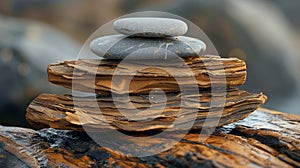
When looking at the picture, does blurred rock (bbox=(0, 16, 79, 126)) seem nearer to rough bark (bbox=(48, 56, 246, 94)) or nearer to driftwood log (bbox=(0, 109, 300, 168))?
driftwood log (bbox=(0, 109, 300, 168))

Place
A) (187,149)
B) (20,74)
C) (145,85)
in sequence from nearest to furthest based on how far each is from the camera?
(187,149) < (145,85) < (20,74)

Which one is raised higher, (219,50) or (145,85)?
(145,85)

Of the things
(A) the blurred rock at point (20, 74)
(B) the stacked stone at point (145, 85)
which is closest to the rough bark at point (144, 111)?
(B) the stacked stone at point (145, 85)

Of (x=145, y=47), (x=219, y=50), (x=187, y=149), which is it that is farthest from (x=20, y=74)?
(x=187, y=149)

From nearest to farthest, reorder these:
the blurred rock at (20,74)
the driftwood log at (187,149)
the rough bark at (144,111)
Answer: the driftwood log at (187,149) → the rough bark at (144,111) → the blurred rock at (20,74)

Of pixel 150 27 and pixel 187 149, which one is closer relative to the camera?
pixel 187 149

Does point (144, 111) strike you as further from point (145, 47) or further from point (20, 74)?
point (20, 74)

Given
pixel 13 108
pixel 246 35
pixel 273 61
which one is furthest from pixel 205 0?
pixel 13 108

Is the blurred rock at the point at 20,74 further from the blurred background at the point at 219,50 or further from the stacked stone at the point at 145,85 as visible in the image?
the stacked stone at the point at 145,85
